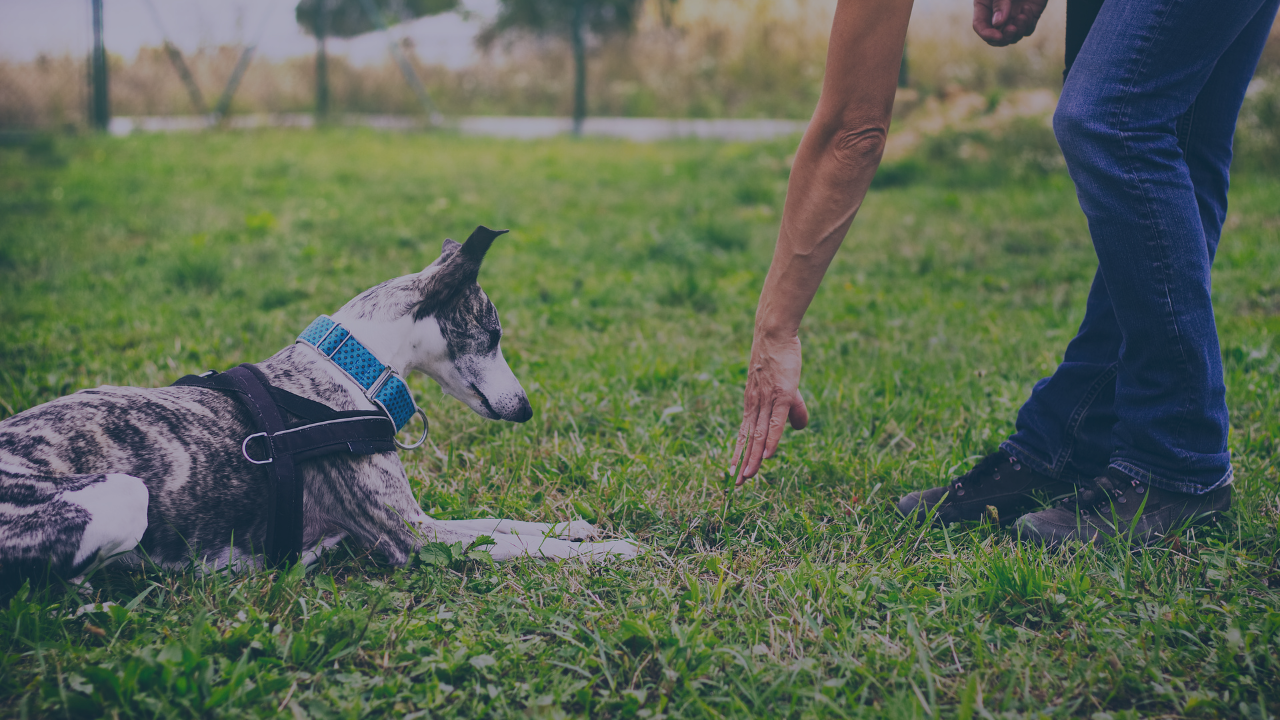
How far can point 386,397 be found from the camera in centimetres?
219

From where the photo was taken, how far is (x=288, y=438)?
201cm

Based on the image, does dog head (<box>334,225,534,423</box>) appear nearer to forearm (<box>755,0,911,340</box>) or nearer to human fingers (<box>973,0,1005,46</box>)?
forearm (<box>755,0,911,340</box>)

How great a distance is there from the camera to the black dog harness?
201 cm

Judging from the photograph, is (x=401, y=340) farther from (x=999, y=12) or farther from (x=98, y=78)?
(x=98, y=78)

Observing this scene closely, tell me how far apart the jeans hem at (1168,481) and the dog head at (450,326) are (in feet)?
5.34

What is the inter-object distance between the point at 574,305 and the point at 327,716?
9.88 ft

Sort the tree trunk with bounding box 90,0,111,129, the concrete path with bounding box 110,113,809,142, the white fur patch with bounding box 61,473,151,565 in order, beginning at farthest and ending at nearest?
the concrete path with bounding box 110,113,809,142, the tree trunk with bounding box 90,0,111,129, the white fur patch with bounding box 61,473,151,565

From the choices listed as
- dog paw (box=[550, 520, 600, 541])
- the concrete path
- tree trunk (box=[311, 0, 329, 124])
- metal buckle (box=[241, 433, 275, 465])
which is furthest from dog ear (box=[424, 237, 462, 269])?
tree trunk (box=[311, 0, 329, 124])

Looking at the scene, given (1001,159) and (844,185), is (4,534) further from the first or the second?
(1001,159)

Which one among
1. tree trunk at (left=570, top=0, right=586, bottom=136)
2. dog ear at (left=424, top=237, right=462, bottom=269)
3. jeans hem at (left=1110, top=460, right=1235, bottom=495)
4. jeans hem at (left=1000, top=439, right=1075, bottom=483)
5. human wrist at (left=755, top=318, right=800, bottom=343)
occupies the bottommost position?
jeans hem at (left=1000, top=439, right=1075, bottom=483)

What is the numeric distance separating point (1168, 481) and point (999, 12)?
130 cm

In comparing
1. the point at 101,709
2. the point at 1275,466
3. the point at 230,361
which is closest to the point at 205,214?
the point at 230,361

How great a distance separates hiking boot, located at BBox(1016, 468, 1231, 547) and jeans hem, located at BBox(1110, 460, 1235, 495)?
0.04 feet

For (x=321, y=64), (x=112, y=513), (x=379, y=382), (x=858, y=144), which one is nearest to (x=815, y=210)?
(x=858, y=144)
